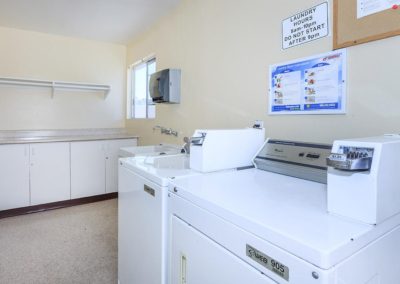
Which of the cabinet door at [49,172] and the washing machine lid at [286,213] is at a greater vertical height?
the washing machine lid at [286,213]

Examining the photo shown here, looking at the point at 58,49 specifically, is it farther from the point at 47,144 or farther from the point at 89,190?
the point at 89,190

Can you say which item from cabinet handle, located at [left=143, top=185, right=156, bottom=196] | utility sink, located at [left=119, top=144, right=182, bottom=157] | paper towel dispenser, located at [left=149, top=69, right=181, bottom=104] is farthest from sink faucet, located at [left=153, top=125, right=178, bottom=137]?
cabinet handle, located at [left=143, top=185, right=156, bottom=196]

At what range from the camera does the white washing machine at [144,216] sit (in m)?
1.24

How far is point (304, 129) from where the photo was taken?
1.59 m

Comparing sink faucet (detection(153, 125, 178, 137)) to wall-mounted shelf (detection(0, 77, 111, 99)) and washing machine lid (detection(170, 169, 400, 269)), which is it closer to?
wall-mounted shelf (detection(0, 77, 111, 99))

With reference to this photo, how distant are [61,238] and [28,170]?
4.13ft

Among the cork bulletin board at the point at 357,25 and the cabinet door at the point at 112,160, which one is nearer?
the cork bulletin board at the point at 357,25

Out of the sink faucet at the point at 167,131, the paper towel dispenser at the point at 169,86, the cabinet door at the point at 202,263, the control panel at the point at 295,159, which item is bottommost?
the cabinet door at the point at 202,263

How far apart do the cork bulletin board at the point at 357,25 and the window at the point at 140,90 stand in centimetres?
272

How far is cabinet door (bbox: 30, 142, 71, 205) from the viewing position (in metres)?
3.45

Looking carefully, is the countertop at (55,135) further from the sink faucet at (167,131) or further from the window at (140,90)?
the sink faucet at (167,131)

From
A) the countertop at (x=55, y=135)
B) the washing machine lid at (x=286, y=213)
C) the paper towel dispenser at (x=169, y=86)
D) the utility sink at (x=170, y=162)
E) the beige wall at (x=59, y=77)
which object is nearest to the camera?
the washing machine lid at (x=286, y=213)

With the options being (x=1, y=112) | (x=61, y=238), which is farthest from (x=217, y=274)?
(x=1, y=112)

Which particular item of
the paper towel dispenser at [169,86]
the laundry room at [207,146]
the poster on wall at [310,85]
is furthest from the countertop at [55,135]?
the poster on wall at [310,85]
